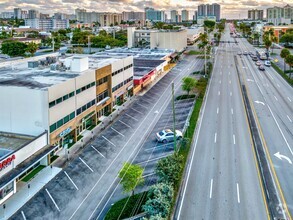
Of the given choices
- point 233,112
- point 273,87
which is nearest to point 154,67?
point 273,87

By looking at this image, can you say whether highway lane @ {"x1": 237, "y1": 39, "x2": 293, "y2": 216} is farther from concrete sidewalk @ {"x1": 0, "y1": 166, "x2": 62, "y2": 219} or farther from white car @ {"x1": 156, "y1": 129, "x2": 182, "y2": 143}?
concrete sidewalk @ {"x1": 0, "y1": 166, "x2": 62, "y2": 219}

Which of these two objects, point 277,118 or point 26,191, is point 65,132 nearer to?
Answer: point 26,191

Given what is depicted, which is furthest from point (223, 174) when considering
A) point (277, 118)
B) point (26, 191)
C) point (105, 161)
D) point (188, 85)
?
point (188, 85)

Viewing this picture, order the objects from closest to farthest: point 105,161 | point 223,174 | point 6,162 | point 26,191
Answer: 1. point 6,162
2. point 26,191
3. point 223,174
4. point 105,161

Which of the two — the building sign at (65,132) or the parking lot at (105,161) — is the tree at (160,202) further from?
the building sign at (65,132)

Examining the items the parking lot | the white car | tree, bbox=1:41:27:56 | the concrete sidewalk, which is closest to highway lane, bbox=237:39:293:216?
the white car

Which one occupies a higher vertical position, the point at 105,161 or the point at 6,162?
the point at 6,162

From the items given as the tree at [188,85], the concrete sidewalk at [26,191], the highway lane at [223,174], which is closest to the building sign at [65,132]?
the concrete sidewalk at [26,191]
